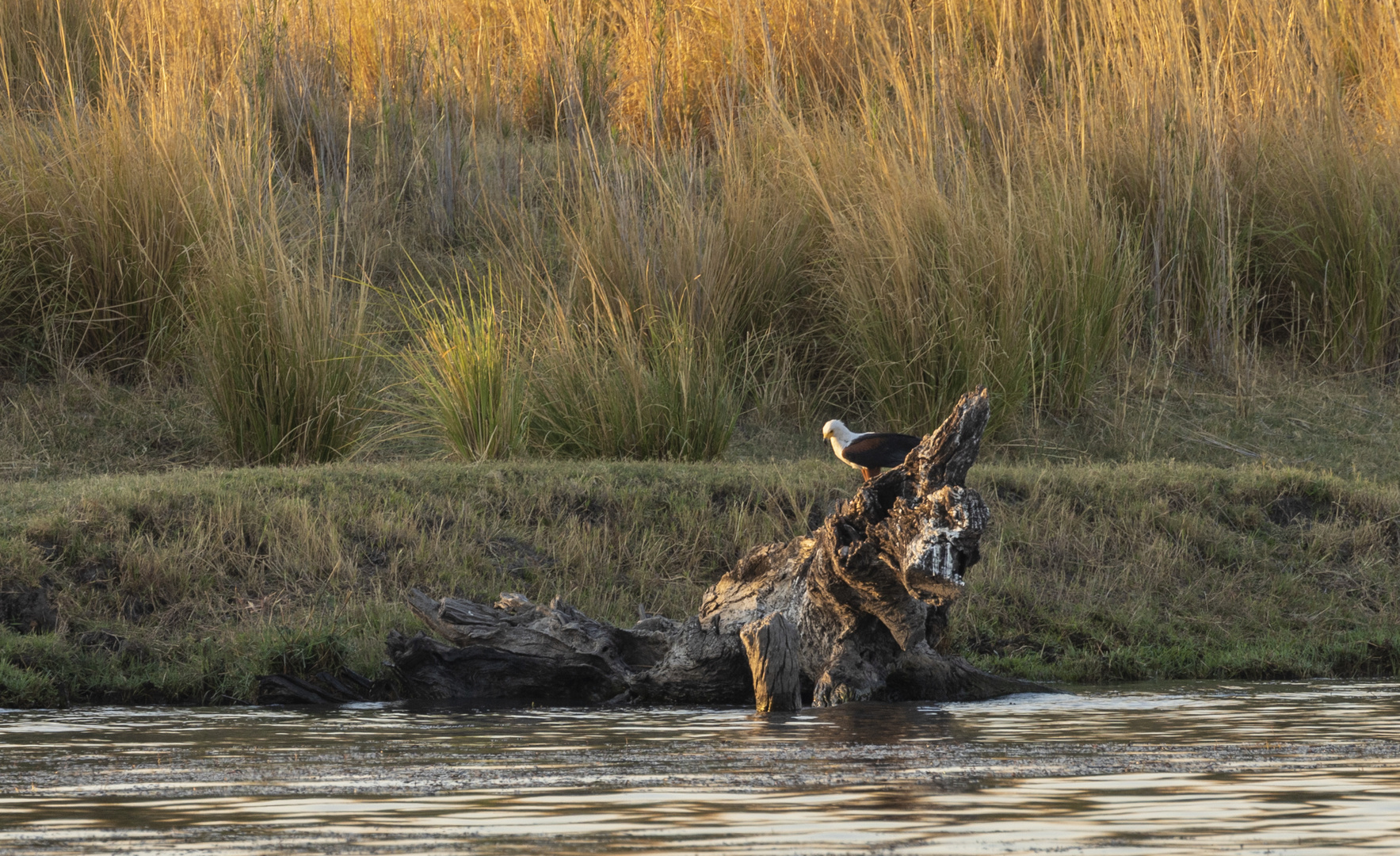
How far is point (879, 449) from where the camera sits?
715cm

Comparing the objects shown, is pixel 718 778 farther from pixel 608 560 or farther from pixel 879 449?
pixel 608 560

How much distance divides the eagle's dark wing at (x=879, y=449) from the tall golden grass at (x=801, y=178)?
330 cm

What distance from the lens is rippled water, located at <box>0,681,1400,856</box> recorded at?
153 inches

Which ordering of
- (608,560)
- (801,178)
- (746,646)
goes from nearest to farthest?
1. (746,646)
2. (608,560)
3. (801,178)

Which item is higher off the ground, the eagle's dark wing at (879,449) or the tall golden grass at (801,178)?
the tall golden grass at (801,178)

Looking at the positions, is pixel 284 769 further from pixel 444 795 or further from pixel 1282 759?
pixel 1282 759

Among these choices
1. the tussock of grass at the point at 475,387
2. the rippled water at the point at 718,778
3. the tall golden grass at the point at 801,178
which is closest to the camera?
the rippled water at the point at 718,778

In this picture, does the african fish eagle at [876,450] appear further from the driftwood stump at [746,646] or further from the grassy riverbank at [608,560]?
the grassy riverbank at [608,560]

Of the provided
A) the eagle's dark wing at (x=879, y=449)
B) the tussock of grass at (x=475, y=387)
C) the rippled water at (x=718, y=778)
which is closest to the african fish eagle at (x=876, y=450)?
the eagle's dark wing at (x=879, y=449)

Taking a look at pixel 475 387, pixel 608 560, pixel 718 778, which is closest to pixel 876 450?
pixel 608 560

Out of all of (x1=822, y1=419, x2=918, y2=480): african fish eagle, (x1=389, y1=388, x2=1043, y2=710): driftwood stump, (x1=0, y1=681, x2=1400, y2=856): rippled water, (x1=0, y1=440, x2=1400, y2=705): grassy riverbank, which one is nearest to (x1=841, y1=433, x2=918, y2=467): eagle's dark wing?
(x1=822, y1=419, x2=918, y2=480): african fish eagle

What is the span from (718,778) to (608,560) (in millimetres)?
3803

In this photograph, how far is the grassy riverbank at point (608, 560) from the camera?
752 cm

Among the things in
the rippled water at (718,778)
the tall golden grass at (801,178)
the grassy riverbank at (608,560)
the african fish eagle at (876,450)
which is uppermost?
the tall golden grass at (801,178)
